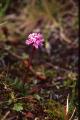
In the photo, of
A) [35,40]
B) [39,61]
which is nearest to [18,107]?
[35,40]

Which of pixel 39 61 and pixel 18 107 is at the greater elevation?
pixel 39 61

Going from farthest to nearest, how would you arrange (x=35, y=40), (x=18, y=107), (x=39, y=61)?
(x=39, y=61), (x=35, y=40), (x=18, y=107)

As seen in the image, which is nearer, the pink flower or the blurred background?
the blurred background

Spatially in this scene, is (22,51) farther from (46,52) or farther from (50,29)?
(50,29)

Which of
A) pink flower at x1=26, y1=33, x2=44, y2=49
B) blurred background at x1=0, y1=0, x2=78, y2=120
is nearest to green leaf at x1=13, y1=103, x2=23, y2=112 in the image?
blurred background at x1=0, y1=0, x2=78, y2=120

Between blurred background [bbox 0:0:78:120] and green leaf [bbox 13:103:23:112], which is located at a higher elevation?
blurred background [bbox 0:0:78:120]

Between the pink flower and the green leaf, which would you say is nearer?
the green leaf

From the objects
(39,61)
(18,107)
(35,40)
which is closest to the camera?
(18,107)

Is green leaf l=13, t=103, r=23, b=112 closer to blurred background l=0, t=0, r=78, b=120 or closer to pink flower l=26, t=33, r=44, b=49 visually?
blurred background l=0, t=0, r=78, b=120

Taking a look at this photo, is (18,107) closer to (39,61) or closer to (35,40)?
(35,40)
